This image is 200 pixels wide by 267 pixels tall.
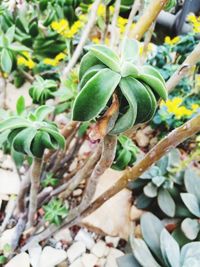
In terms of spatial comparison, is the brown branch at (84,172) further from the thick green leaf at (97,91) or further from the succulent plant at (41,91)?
the thick green leaf at (97,91)

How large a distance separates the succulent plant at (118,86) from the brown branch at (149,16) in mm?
223

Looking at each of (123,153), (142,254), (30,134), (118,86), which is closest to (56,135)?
(30,134)

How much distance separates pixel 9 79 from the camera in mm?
1517

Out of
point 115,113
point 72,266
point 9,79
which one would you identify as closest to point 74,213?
point 72,266

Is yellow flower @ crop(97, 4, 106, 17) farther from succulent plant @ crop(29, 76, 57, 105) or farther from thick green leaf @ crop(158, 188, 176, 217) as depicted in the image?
thick green leaf @ crop(158, 188, 176, 217)

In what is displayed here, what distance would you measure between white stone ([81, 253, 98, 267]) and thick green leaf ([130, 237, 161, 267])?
155mm

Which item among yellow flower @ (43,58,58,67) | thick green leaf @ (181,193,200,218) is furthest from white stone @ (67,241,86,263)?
yellow flower @ (43,58,58,67)

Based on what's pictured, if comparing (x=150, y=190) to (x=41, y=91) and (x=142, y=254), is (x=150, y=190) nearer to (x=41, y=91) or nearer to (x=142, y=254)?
(x=142, y=254)

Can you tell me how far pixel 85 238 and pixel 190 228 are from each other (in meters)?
0.31

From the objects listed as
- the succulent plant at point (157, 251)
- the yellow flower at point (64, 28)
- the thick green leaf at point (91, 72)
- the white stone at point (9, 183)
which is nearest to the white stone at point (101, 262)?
the succulent plant at point (157, 251)

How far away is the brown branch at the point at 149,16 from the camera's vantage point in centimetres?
75

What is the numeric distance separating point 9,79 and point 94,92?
1082 millimetres

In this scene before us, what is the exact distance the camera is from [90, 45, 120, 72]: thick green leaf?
0.49 meters

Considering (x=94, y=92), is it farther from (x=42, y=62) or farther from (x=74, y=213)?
(x=42, y=62)
